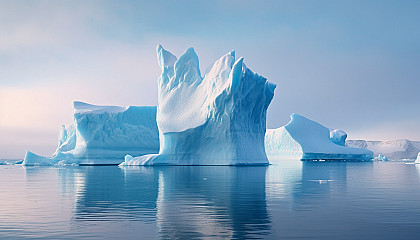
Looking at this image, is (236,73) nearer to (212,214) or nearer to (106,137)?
(106,137)

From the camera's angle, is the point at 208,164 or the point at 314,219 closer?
the point at 314,219

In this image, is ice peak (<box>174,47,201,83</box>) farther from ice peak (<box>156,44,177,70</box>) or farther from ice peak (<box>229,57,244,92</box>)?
ice peak (<box>229,57,244,92</box>)

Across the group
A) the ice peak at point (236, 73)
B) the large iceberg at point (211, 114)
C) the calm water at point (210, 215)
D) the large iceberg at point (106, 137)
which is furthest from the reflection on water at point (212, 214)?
the large iceberg at point (106, 137)

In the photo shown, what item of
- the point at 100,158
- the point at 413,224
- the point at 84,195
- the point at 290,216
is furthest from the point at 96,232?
the point at 100,158

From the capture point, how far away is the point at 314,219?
735 centimetres

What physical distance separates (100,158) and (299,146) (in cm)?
2046

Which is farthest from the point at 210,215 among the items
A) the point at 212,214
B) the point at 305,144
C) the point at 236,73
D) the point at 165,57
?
the point at 305,144

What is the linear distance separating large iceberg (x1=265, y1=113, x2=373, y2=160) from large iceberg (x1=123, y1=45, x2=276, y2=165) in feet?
55.3

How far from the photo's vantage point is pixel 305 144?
154ft

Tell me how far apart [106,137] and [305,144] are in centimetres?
2068

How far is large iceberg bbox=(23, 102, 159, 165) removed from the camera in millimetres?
37156

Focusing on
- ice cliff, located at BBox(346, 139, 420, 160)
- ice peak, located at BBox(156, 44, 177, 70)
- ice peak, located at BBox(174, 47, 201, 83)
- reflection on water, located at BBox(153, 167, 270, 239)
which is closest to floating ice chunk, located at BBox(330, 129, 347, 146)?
ice peak, located at BBox(174, 47, 201, 83)

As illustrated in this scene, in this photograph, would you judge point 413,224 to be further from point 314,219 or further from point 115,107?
point 115,107

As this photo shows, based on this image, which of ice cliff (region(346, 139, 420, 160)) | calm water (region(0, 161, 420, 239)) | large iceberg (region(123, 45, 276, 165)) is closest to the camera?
calm water (region(0, 161, 420, 239))
